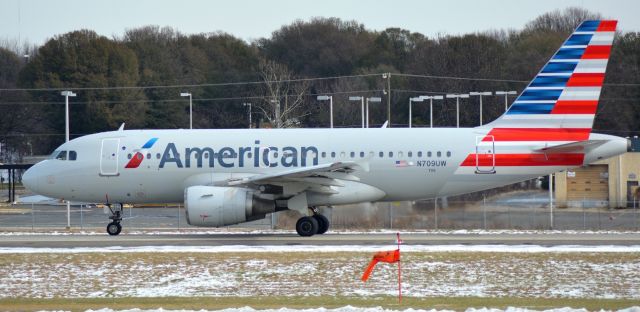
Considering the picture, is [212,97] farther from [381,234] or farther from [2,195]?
[381,234]

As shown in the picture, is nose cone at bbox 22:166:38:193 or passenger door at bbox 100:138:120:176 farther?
nose cone at bbox 22:166:38:193

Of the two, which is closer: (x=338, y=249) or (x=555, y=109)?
(x=338, y=249)

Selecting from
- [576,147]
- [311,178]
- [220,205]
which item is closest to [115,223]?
[220,205]

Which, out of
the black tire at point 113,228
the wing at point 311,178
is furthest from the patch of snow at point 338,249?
A: the black tire at point 113,228

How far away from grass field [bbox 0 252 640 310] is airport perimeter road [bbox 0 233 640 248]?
3464 millimetres

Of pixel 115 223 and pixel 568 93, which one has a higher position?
pixel 568 93

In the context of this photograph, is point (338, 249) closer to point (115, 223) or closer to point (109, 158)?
point (115, 223)

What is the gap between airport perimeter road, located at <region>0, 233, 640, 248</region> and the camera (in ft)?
A: 104

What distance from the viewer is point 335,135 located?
36281mm

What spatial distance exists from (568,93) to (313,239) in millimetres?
10202

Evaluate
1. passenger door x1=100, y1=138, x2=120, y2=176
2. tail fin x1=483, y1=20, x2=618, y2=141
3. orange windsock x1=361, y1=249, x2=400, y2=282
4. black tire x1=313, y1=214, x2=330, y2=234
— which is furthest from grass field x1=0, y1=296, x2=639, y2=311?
tail fin x1=483, y1=20, x2=618, y2=141

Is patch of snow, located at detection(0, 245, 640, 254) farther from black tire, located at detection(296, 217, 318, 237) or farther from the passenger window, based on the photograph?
the passenger window

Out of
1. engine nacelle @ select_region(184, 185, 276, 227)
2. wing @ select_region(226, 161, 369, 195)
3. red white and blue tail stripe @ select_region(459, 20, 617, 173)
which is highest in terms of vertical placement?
red white and blue tail stripe @ select_region(459, 20, 617, 173)

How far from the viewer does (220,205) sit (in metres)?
33.6
